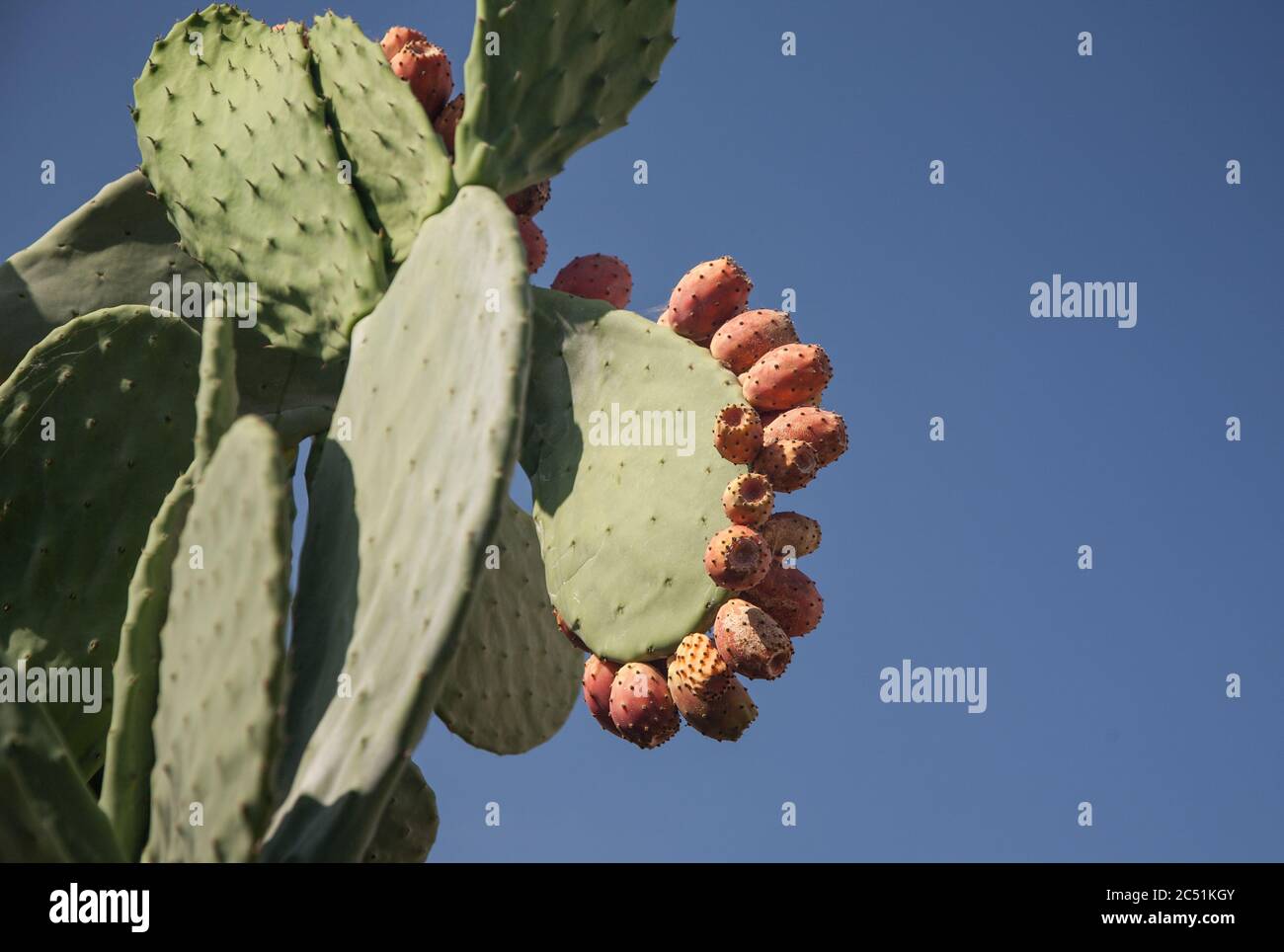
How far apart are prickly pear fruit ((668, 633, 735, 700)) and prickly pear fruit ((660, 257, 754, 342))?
586 millimetres

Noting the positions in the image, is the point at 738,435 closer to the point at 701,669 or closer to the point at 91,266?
the point at 701,669

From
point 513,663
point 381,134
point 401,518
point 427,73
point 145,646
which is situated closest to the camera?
point 401,518

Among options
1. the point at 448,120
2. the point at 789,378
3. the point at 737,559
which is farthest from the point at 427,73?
the point at 737,559

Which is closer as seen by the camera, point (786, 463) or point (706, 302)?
point (786, 463)

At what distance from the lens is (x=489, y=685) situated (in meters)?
2.72

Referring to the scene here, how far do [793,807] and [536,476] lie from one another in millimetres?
759

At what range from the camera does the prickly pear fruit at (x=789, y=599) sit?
7.61 feet

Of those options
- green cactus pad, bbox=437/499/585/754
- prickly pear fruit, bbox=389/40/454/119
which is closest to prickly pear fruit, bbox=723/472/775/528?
green cactus pad, bbox=437/499/585/754

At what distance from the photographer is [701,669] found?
2.22 meters

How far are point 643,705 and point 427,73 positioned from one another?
124 cm

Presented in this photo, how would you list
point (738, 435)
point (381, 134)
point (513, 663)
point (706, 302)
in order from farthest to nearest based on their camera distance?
point (513, 663) → point (706, 302) → point (381, 134) → point (738, 435)
